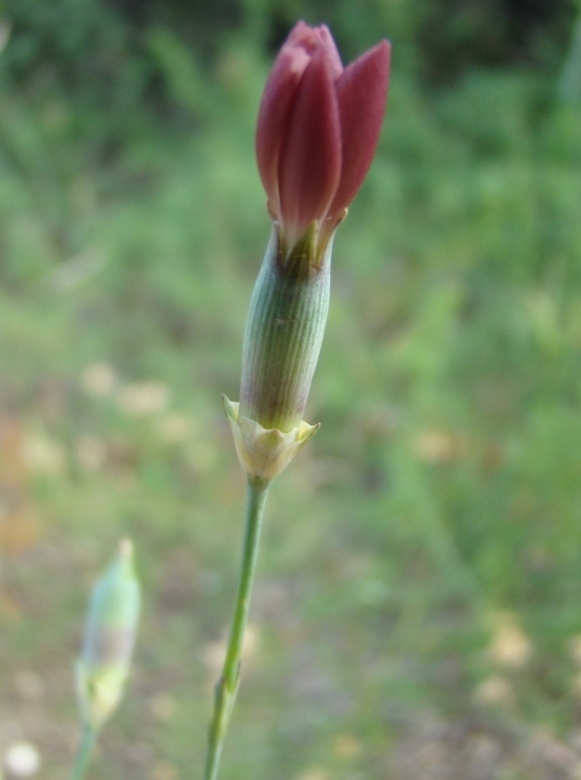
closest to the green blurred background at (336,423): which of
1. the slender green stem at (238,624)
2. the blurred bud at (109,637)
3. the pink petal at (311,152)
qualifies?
the blurred bud at (109,637)

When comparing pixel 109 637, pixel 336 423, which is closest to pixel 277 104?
pixel 109 637

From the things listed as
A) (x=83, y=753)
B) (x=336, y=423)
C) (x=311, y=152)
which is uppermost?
(x=336, y=423)

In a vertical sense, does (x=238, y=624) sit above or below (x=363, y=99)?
below

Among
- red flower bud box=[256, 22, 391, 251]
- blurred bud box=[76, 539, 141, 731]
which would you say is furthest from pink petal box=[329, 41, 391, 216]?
blurred bud box=[76, 539, 141, 731]

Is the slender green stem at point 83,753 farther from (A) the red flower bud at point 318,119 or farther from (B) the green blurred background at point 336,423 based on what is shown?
(B) the green blurred background at point 336,423

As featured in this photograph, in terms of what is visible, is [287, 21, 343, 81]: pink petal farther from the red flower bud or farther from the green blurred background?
the green blurred background

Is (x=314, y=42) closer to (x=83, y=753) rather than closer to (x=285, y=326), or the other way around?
(x=285, y=326)

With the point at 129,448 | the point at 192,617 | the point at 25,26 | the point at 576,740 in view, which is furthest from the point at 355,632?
the point at 25,26
